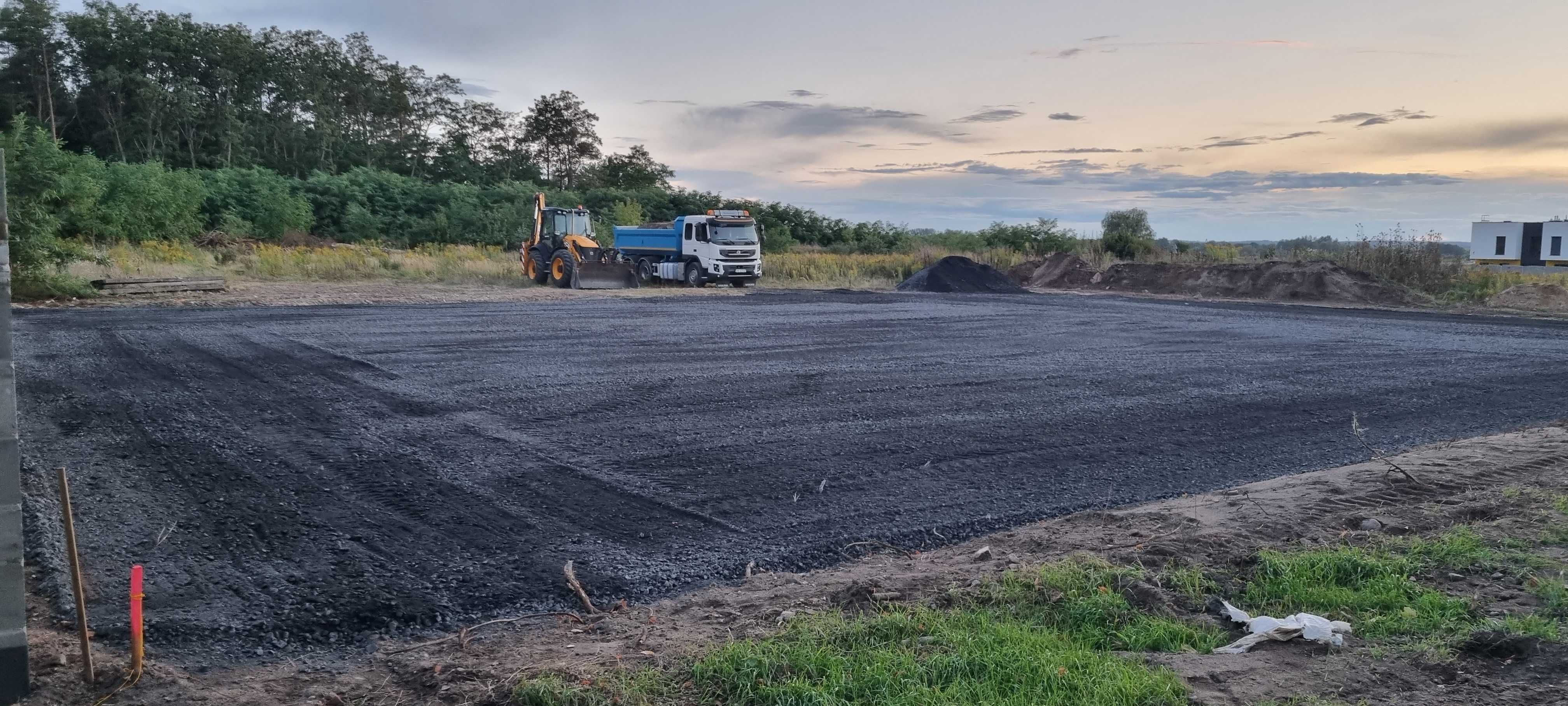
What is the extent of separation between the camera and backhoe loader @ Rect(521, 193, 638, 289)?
31312 mm

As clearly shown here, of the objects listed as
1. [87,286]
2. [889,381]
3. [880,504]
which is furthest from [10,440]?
[87,286]

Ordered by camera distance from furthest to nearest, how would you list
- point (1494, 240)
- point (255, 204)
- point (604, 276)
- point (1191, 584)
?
1. point (1494, 240)
2. point (255, 204)
3. point (604, 276)
4. point (1191, 584)

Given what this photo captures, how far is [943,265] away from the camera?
37031mm

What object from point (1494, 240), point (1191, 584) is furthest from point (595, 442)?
point (1494, 240)

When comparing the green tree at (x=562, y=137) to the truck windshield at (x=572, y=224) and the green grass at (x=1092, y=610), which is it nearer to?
the truck windshield at (x=572, y=224)

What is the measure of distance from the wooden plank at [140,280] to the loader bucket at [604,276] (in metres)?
9.89

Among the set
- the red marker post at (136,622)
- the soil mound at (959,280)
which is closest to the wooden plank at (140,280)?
the soil mound at (959,280)

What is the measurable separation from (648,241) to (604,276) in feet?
13.1

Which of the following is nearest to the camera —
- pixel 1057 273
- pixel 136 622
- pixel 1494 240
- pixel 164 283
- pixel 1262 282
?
pixel 136 622

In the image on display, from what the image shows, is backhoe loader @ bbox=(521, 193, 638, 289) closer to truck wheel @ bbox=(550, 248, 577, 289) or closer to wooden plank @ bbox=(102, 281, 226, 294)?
truck wheel @ bbox=(550, 248, 577, 289)

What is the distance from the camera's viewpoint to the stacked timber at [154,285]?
76.3 feet

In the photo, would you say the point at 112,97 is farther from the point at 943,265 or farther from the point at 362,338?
the point at 362,338

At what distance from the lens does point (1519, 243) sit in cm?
6169

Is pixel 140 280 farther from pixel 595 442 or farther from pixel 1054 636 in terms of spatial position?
pixel 1054 636
